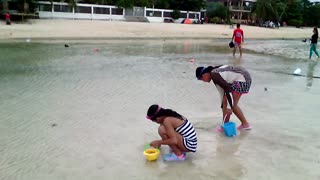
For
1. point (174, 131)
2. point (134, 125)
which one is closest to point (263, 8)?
point (134, 125)

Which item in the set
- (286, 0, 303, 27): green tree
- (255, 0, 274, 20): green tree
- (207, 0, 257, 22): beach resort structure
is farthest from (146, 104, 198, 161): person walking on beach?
(286, 0, 303, 27): green tree

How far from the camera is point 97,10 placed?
48781mm

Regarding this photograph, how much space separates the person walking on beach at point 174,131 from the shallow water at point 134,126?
18 cm

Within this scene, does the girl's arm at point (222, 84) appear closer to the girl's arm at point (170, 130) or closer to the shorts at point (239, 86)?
the shorts at point (239, 86)

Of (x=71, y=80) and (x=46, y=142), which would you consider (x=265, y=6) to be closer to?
(x=71, y=80)

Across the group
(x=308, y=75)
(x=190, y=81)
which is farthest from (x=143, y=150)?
(x=308, y=75)

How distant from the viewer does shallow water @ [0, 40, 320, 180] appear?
493cm

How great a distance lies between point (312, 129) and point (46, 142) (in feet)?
14.5

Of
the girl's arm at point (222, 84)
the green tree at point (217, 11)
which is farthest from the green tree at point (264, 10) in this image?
the girl's arm at point (222, 84)

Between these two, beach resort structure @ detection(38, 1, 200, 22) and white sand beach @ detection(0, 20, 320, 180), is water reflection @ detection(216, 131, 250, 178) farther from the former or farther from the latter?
beach resort structure @ detection(38, 1, 200, 22)

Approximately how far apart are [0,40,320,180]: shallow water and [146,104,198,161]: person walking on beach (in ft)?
0.58

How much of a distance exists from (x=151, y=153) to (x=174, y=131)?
0.45 m

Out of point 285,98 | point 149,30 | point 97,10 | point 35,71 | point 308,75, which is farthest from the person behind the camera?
point 97,10

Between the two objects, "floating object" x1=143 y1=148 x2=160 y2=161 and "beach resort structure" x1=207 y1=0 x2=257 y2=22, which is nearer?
"floating object" x1=143 y1=148 x2=160 y2=161
